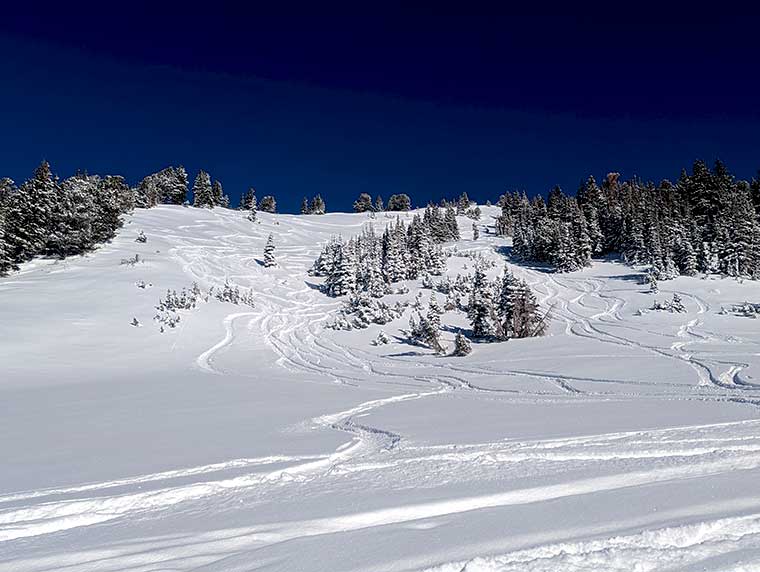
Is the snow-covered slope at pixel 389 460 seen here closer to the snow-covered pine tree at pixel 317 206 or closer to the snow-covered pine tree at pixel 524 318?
the snow-covered pine tree at pixel 524 318

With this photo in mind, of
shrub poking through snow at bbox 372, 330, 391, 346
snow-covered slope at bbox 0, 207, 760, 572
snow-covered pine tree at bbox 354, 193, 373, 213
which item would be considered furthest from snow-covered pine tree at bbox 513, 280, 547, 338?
snow-covered pine tree at bbox 354, 193, 373, 213

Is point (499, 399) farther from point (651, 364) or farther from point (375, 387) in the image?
point (651, 364)

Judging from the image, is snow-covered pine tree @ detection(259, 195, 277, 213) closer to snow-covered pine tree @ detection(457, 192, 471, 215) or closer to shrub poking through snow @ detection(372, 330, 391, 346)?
snow-covered pine tree @ detection(457, 192, 471, 215)

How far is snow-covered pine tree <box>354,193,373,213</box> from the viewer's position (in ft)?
389

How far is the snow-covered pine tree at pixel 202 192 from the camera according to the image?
89.4m

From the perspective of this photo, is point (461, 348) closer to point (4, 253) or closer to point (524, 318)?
point (524, 318)

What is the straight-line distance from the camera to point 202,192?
8969 centimetres

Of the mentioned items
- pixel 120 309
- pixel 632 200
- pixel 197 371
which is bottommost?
pixel 197 371

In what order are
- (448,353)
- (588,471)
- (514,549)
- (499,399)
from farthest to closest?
1. (448,353)
2. (499,399)
3. (588,471)
4. (514,549)

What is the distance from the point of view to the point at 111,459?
19.5 feet

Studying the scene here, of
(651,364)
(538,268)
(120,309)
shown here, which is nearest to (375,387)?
(651,364)

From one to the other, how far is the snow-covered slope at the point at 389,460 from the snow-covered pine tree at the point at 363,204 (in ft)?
334

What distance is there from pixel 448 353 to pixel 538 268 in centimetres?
3332

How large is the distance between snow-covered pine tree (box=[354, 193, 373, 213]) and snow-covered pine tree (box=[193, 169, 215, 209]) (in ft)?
128
